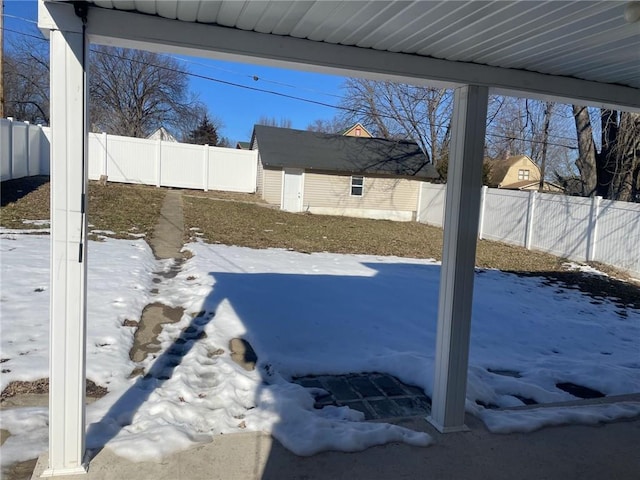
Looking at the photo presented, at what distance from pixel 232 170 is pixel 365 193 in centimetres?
647

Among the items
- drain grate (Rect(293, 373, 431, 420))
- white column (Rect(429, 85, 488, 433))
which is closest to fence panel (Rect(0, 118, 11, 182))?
drain grate (Rect(293, 373, 431, 420))

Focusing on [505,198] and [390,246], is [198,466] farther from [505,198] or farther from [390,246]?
[505,198]

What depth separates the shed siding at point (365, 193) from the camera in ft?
72.6

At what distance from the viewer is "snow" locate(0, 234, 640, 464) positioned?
329 centimetres

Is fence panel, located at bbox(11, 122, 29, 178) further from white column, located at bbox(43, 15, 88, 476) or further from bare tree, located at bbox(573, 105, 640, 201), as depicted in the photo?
bare tree, located at bbox(573, 105, 640, 201)

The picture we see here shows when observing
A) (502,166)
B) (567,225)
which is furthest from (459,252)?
(502,166)

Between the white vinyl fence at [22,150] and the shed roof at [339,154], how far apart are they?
28.9 feet

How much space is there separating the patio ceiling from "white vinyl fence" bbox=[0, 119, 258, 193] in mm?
19628

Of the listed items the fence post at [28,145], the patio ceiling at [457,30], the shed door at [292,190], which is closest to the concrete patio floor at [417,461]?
the patio ceiling at [457,30]

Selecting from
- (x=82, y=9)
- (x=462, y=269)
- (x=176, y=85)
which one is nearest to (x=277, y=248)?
(x=462, y=269)

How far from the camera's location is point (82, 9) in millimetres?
2463

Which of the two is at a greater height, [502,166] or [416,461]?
[502,166]

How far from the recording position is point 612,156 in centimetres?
1591

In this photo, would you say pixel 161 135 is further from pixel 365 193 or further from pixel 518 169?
pixel 518 169
